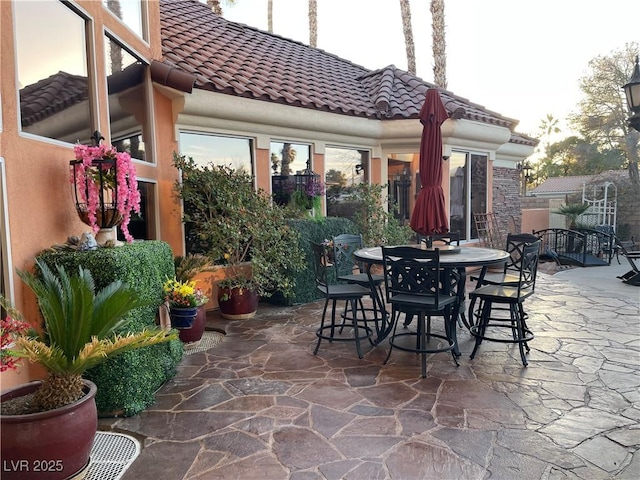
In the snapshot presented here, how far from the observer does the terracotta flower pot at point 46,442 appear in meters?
2.29

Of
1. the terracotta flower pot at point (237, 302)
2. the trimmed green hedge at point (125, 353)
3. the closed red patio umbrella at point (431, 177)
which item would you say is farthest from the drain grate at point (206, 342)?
the closed red patio umbrella at point (431, 177)

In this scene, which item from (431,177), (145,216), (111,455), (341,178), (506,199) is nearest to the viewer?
(111,455)

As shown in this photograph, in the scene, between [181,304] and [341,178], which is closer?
[181,304]

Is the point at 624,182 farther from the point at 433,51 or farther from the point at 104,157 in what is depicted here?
the point at 104,157

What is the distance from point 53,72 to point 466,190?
865 centimetres

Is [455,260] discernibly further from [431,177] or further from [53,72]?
[53,72]

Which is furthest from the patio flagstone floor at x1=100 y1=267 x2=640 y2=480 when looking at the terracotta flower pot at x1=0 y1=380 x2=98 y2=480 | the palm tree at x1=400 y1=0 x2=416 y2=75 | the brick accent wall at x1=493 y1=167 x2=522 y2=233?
the palm tree at x1=400 y1=0 x2=416 y2=75

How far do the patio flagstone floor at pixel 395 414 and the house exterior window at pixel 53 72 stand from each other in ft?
8.48

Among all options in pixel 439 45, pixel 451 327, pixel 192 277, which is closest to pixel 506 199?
pixel 439 45

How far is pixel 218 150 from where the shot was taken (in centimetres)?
685

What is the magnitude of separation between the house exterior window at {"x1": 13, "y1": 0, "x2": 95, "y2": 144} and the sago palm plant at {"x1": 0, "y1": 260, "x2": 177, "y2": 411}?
1471 millimetres

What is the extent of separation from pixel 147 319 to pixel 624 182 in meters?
18.2

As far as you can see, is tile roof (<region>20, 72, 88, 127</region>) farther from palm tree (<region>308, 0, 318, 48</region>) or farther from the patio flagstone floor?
palm tree (<region>308, 0, 318, 48</region>)

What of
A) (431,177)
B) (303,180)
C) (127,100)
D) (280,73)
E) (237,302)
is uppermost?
(280,73)
